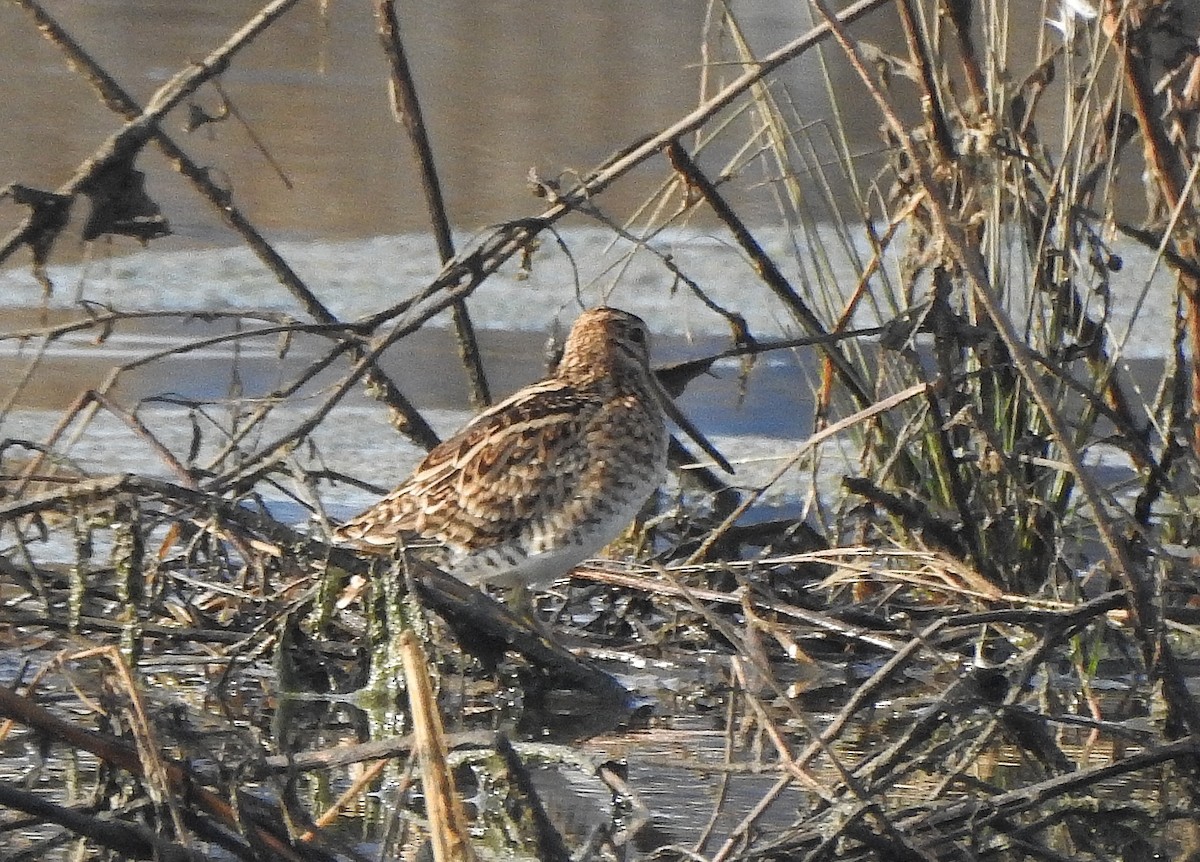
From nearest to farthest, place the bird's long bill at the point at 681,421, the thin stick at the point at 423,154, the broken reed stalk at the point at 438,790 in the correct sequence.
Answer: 1. the broken reed stalk at the point at 438,790
2. the thin stick at the point at 423,154
3. the bird's long bill at the point at 681,421

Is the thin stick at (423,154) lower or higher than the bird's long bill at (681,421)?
higher

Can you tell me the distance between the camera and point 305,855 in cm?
290

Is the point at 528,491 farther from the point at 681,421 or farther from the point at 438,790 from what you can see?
the point at 438,790

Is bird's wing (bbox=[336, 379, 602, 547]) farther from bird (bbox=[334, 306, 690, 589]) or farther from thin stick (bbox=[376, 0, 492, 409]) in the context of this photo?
thin stick (bbox=[376, 0, 492, 409])

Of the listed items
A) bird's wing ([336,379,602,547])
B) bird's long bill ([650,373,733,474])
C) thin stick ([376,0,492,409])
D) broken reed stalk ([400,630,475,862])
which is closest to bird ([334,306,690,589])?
bird's wing ([336,379,602,547])

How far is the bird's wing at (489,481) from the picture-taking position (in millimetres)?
4809

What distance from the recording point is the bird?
188 inches

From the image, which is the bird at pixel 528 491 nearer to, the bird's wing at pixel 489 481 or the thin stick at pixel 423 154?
the bird's wing at pixel 489 481

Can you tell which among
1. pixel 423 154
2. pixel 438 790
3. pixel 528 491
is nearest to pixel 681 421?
pixel 528 491

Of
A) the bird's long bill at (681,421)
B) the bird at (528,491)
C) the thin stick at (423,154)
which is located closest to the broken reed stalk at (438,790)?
the bird at (528,491)

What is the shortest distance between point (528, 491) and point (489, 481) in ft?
0.30

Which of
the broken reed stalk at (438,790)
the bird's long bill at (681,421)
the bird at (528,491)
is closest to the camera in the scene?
the broken reed stalk at (438,790)

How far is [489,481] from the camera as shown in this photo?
4.86 m

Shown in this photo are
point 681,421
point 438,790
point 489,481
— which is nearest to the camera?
point 438,790
